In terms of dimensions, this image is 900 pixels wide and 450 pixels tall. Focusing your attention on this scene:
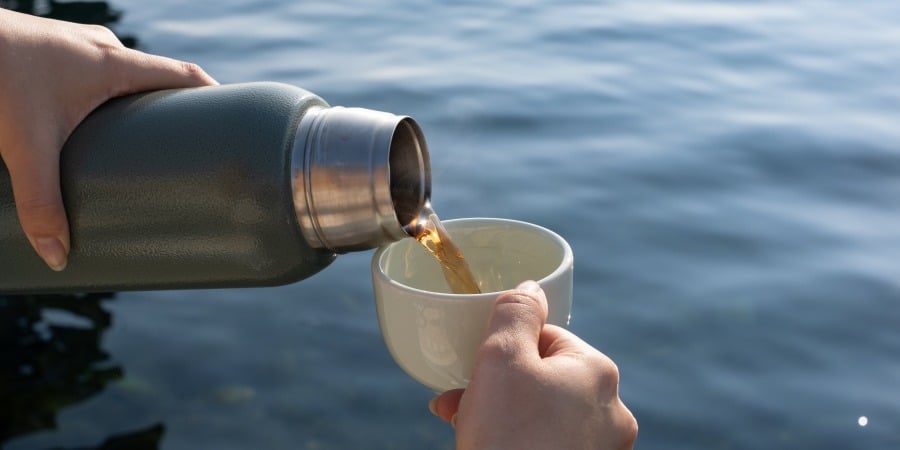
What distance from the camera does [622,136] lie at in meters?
2.87

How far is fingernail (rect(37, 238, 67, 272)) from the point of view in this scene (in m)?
1.00

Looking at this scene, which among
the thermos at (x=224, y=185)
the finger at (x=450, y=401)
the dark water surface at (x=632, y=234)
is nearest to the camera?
the thermos at (x=224, y=185)

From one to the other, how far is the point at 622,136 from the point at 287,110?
1.99 meters

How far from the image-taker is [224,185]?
0.96 meters

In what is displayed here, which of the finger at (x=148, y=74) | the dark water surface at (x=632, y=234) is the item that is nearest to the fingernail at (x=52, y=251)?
the finger at (x=148, y=74)

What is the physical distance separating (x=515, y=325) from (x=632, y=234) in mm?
1511

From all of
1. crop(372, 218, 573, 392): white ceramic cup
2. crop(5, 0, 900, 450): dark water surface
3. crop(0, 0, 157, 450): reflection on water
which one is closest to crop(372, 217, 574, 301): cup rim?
crop(372, 218, 573, 392): white ceramic cup

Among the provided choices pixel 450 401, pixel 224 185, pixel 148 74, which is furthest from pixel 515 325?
pixel 148 74

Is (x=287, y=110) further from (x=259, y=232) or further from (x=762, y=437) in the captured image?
(x=762, y=437)

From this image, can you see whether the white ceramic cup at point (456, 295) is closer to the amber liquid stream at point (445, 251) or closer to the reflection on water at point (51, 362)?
the amber liquid stream at point (445, 251)

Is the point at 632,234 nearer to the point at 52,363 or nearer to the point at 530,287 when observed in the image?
the point at 52,363

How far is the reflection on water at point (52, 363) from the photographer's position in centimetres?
209

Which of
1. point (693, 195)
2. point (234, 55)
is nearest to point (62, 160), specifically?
point (693, 195)

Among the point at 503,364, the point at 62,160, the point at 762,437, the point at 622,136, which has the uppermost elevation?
the point at 62,160
